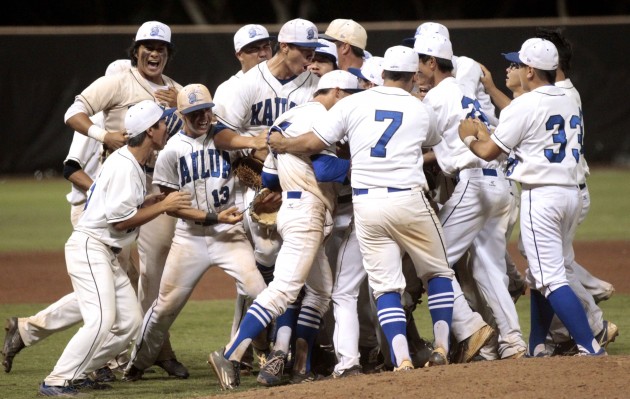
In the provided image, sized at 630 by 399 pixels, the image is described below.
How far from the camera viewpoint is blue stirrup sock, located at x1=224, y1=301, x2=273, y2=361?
6.37 metres

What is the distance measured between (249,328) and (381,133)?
54.0 inches

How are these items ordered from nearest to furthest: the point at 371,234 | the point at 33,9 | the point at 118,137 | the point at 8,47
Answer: the point at 371,234
the point at 118,137
the point at 8,47
the point at 33,9

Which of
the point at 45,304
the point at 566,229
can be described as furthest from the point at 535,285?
→ the point at 45,304

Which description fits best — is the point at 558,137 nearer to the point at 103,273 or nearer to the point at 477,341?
the point at 477,341

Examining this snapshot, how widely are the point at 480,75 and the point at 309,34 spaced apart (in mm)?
1448

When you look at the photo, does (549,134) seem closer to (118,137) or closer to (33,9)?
(118,137)

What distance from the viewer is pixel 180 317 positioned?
9.37m

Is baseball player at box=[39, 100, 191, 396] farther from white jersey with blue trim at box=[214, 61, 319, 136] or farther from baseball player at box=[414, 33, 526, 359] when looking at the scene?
baseball player at box=[414, 33, 526, 359]

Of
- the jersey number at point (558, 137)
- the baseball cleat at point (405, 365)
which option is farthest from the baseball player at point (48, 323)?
the jersey number at point (558, 137)

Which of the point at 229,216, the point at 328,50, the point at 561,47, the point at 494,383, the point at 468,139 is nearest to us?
the point at 494,383

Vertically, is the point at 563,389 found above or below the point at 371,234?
below

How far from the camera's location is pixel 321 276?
673cm

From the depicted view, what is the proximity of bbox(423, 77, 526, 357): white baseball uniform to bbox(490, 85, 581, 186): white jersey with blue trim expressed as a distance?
0.41 m

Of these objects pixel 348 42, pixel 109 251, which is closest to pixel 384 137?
pixel 348 42
